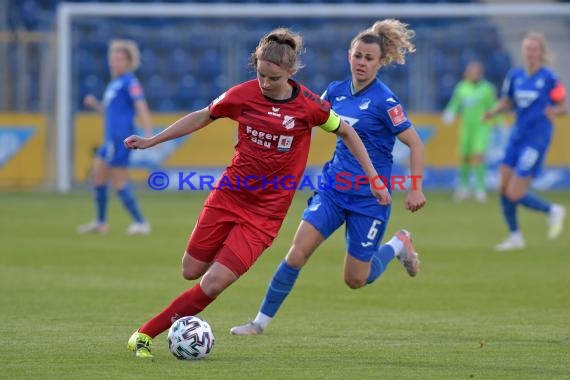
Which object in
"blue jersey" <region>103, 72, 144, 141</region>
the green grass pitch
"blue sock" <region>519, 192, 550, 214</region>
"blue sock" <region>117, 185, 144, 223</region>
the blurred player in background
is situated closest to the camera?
the green grass pitch

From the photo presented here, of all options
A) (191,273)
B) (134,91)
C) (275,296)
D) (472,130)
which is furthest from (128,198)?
(472,130)

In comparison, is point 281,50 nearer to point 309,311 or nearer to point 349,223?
point 349,223

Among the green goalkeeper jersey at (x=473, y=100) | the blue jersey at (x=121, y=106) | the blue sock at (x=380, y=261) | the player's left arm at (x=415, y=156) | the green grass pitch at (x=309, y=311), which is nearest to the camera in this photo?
the green grass pitch at (x=309, y=311)

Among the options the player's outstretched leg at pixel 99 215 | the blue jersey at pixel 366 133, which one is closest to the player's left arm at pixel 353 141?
the blue jersey at pixel 366 133

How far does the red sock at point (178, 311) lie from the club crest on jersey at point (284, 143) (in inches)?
39.9

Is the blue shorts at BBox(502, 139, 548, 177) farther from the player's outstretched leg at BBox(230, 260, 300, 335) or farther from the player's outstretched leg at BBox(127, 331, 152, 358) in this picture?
Result: the player's outstretched leg at BBox(127, 331, 152, 358)

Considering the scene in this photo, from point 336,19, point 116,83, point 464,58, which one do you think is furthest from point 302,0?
point 116,83

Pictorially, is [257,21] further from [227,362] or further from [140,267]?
→ [227,362]

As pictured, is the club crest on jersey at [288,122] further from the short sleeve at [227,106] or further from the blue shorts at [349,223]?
the blue shorts at [349,223]

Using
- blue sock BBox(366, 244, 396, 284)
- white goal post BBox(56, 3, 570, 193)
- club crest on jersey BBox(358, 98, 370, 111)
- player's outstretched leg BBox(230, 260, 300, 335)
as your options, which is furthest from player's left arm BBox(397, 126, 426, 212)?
white goal post BBox(56, 3, 570, 193)

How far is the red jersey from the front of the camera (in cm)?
727

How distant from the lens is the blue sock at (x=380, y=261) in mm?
8781

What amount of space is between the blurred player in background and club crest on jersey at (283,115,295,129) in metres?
15.6

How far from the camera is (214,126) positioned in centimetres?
2389
